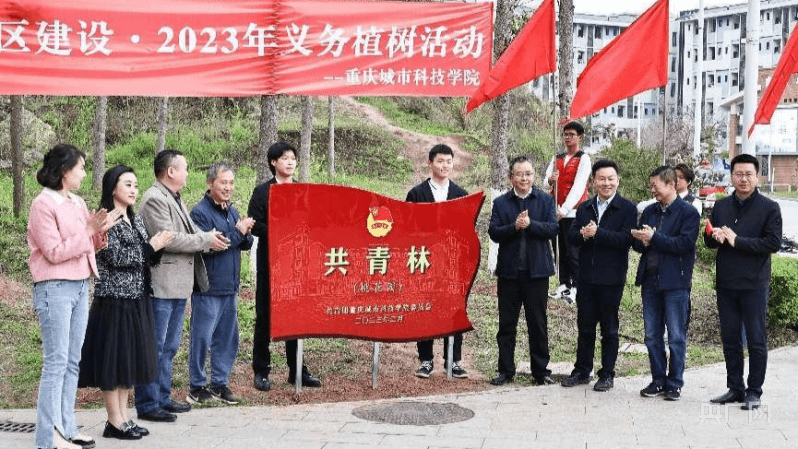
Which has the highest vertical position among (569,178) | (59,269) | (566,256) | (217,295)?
(569,178)

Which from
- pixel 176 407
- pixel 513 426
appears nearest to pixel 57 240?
pixel 176 407

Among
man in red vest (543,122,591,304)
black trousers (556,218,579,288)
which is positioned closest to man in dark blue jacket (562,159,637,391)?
man in red vest (543,122,591,304)

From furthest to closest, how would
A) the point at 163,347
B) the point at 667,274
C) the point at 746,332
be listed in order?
the point at 667,274
the point at 746,332
the point at 163,347

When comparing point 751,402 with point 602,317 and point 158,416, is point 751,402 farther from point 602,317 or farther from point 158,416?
point 158,416

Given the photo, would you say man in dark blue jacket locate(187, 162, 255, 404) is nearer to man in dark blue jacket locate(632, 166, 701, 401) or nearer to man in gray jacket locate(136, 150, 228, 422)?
man in gray jacket locate(136, 150, 228, 422)

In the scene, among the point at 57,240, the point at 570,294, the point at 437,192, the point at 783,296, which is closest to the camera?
the point at 57,240

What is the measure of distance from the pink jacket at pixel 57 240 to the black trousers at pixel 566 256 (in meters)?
5.83

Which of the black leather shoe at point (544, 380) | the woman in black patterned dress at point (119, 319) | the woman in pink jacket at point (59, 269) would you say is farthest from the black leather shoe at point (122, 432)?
the black leather shoe at point (544, 380)

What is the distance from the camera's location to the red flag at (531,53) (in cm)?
874

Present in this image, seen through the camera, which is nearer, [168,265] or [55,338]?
[55,338]

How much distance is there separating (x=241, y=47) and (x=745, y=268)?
4589 mm

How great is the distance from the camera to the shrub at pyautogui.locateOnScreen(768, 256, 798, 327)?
10.6 metres

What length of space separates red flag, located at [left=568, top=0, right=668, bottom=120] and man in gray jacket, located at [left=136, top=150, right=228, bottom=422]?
4036mm

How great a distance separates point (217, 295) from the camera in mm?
7168
